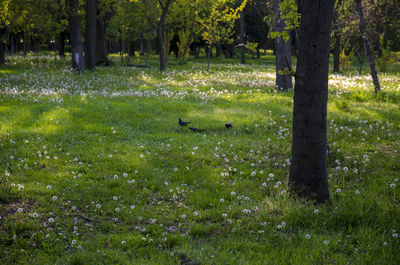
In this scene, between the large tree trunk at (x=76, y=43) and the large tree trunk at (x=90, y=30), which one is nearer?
the large tree trunk at (x=76, y=43)

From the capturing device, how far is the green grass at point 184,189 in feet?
15.2

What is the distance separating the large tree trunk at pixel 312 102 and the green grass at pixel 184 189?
44 cm

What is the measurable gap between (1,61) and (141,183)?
29.9m

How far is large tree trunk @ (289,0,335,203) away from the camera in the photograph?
545 centimetres

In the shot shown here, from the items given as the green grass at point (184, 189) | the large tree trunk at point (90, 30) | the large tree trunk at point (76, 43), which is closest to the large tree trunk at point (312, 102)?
the green grass at point (184, 189)

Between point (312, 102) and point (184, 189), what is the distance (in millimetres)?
2918

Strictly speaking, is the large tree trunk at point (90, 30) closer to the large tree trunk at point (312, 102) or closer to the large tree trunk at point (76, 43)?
the large tree trunk at point (76, 43)

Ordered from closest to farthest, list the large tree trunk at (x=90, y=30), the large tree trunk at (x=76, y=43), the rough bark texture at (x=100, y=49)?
the large tree trunk at (x=76, y=43), the large tree trunk at (x=90, y=30), the rough bark texture at (x=100, y=49)

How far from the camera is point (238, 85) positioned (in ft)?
66.8

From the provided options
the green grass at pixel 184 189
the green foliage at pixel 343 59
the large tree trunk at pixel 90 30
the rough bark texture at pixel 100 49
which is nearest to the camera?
the green grass at pixel 184 189

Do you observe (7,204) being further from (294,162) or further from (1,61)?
(1,61)

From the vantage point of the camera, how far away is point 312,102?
18.6 feet

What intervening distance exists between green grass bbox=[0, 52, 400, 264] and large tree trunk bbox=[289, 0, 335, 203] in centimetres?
44

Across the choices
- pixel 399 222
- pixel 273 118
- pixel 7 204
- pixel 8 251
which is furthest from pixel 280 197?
pixel 273 118
